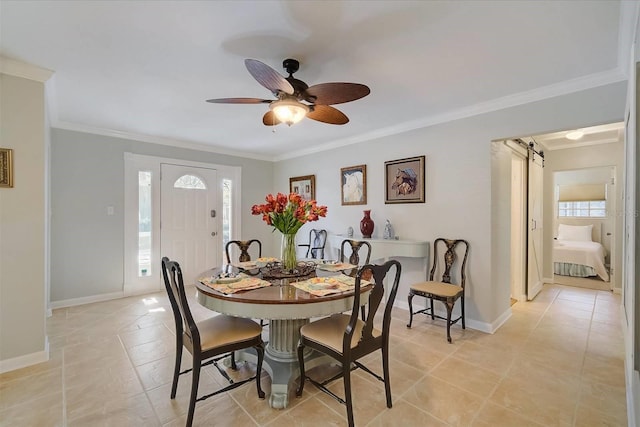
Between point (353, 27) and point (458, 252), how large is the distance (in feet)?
8.27

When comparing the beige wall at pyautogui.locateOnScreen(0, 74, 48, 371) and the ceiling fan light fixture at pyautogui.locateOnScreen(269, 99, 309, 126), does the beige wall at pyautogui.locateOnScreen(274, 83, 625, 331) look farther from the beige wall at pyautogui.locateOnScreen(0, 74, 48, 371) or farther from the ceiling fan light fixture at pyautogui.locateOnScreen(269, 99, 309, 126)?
the beige wall at pyautogui.locateOnScreen(0, 74, 48, 371)

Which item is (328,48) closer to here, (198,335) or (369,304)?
(369,304)

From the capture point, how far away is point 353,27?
1.73 m

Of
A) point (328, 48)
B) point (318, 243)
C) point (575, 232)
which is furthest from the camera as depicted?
point (575, 232)

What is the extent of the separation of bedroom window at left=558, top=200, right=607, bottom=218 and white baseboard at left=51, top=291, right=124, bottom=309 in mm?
9042

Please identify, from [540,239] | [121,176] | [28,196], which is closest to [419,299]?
[540,239]

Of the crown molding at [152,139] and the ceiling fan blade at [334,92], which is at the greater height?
the crown molding at [152,139]

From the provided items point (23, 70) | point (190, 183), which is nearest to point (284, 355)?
point (23, 70)

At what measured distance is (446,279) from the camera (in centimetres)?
322

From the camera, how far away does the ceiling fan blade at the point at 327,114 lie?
216 centimetres

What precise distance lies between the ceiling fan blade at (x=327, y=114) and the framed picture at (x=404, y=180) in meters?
1.59

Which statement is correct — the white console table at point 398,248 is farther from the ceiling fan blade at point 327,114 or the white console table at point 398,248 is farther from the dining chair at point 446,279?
the ceiling fan blade at point 327,114

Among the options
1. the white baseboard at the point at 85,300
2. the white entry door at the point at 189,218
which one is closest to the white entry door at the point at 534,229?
the white entry door at the point at 189,218

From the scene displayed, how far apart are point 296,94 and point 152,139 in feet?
11.0
